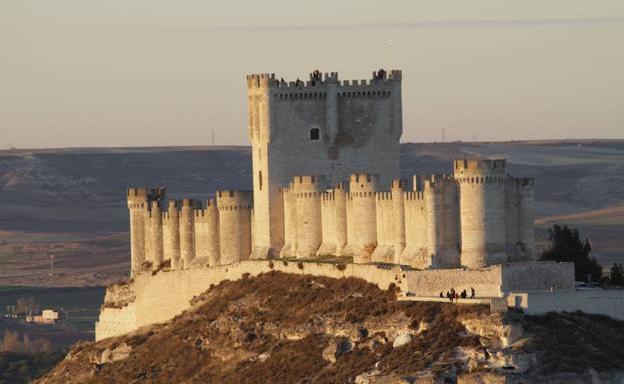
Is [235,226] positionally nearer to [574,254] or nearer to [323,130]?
[323,130]

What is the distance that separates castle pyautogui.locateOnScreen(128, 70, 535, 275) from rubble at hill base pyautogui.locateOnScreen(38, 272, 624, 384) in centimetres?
277

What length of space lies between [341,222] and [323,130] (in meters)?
6.71

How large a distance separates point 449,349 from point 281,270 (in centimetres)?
1968

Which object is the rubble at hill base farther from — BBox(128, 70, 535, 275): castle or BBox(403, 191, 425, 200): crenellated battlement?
BBox(403, 191, 425, 200): crenellated battlement

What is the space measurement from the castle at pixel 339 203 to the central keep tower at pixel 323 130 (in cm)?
4

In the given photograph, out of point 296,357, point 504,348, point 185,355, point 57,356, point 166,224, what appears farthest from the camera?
point 57,356

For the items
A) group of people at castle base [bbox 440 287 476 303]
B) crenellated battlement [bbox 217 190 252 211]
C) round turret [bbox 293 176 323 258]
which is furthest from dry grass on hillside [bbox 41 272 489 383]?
crenellated battlement [bbox 217 190 252 211]

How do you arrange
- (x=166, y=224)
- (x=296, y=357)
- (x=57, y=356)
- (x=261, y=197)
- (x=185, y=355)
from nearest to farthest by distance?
(x=296, y=357), (x=185, y=355), (x=261, y=197), (x=166, y=224), (x=57, y=356)

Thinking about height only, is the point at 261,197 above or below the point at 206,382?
above

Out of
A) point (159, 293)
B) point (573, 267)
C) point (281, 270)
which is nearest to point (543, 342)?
point (573, 267)

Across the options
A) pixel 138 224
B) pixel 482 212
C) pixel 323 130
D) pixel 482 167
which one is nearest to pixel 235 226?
pixel 323 130

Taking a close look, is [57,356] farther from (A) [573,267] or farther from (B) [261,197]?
(A) [573,267]

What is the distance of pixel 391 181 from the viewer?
101m

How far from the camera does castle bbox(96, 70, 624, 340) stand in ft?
281
